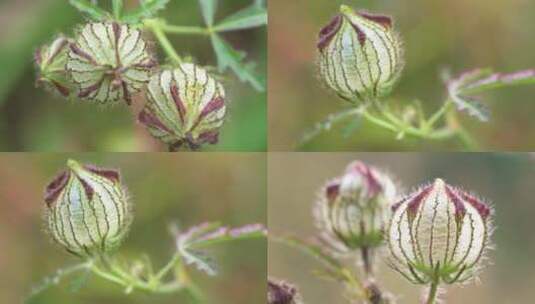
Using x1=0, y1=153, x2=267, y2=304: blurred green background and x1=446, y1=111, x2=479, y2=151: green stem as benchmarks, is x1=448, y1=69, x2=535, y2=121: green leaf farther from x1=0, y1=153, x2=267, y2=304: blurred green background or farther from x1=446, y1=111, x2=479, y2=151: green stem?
x1=0, y1=153, x2=267, y2=304: blurred green background

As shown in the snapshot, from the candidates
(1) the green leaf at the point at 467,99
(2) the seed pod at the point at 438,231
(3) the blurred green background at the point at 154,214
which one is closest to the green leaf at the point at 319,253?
(2) the seed pod at the point at 438,231

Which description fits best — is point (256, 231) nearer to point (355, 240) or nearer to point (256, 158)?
point (355, 240)

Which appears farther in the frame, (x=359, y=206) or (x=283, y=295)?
(x=359, y=206)

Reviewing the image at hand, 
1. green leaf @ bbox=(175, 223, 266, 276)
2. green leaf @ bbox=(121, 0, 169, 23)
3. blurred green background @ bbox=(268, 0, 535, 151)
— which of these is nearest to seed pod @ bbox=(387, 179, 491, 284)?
green leaf @ bbox=(175, 223, 266, 276)

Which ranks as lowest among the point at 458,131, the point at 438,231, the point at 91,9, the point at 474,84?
the point at 438,231

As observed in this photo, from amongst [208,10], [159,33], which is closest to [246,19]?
[208,10]

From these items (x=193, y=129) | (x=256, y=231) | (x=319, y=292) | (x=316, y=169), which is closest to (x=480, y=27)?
(x=316, y=169)

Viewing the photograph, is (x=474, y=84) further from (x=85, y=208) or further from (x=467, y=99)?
(x=85, y=208)
